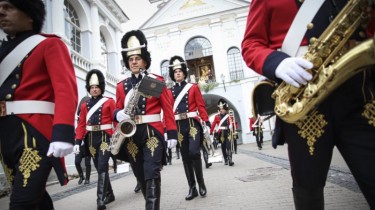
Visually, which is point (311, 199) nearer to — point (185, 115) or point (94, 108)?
point (185, 115)

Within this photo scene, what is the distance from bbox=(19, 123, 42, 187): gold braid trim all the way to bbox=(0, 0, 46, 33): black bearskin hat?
35.6 inches

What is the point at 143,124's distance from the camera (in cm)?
358

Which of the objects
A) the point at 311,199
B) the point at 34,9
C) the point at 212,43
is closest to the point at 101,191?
the point at 34,9

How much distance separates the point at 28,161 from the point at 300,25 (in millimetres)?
1836

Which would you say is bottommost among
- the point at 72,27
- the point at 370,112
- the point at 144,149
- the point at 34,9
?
the point at 144,149

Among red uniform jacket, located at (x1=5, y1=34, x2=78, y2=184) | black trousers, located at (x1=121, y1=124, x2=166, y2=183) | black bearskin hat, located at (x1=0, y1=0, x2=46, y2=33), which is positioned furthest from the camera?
black trousers, located at (x1=121, y1=124, x2=166, y2=183)

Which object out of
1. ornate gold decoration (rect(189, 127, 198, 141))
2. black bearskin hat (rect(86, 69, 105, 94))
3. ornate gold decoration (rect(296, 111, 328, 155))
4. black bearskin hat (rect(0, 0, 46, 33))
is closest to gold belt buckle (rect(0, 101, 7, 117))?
black bearskin hat (rect(0, 0, 46, 33))

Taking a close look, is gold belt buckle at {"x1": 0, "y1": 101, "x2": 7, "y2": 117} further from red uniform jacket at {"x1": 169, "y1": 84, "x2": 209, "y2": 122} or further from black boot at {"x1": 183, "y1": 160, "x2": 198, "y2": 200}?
red uniform jacket at {"x1": 169, "y1": 84, "x2": 209, "y2": 122}

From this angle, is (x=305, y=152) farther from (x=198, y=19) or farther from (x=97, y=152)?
(x=198, y=19)

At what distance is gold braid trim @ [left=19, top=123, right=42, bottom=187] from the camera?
78.5 inches

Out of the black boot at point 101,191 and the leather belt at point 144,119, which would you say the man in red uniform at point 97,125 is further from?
the leather belt at point 144,119

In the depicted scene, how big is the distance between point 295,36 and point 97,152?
14.7 ft

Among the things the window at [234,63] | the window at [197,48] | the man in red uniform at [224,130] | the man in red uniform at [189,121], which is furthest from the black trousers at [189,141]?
the window at [197,48]

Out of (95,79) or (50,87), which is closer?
(50,87)
